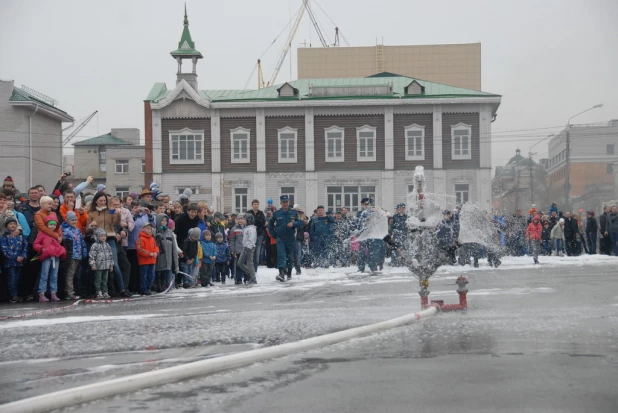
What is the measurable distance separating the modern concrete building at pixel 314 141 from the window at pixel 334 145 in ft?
0.23

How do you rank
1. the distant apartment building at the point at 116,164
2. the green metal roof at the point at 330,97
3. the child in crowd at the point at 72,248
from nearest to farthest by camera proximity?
the child in crowd at the point at 72,248
the green metal roof at the point at 330,97
the distant apartment building at the point at 116,164

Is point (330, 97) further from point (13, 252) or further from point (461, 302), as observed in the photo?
point (461, 302)

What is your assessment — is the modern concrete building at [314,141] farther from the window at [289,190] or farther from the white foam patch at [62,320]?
the white foam patch at [62,320]

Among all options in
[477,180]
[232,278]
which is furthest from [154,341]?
[477,180]

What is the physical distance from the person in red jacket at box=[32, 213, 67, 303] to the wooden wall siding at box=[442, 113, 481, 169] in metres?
45.4

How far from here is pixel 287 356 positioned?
30.2 ft

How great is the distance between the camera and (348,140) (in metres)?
62.4

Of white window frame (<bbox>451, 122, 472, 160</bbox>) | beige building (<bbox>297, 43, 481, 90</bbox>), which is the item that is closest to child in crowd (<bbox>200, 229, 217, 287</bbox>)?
white window frame (<bbox>451, 122, 472, 160</bbox>)

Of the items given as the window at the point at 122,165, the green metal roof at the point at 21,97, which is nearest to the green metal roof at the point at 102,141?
the window at the point at 122,165

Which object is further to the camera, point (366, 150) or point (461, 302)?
point (366, 150)

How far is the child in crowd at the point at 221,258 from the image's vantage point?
23312 millimetres

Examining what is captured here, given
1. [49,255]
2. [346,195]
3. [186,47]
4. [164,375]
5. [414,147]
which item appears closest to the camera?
[164,375]

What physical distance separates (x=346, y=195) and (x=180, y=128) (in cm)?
1267

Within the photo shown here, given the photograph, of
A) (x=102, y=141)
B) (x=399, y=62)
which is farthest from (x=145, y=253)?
(x=102, y=141)
